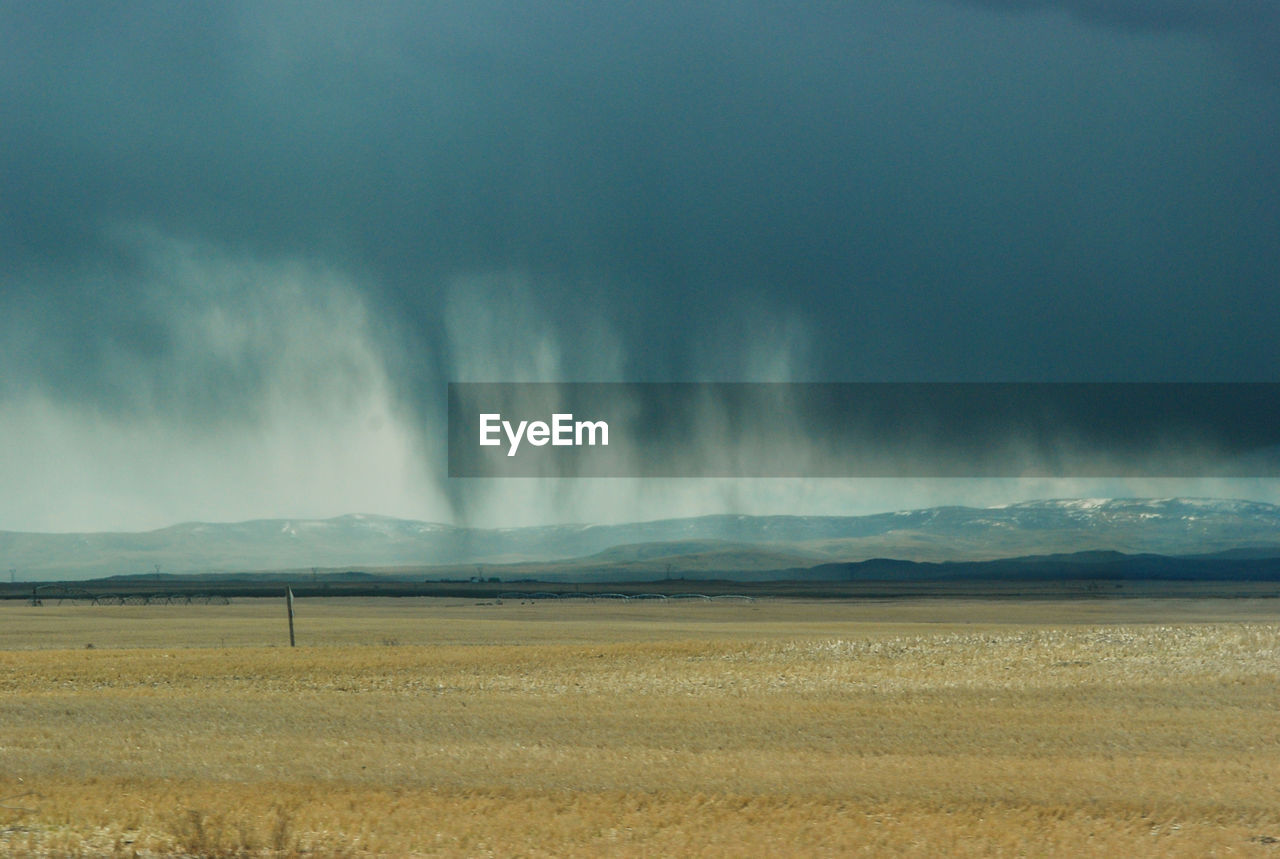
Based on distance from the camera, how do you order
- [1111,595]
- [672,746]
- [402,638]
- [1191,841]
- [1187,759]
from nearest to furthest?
[1191,841] < [1187,759] < [672,746] < [402,638] < [1111,595]

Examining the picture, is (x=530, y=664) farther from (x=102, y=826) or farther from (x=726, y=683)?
(x=102, y=826)

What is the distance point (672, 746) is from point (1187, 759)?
976 cm

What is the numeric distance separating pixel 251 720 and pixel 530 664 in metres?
15.6

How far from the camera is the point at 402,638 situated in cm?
7188

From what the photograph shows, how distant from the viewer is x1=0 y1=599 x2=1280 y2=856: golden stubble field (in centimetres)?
1781

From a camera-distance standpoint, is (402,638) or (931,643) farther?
(402,638)

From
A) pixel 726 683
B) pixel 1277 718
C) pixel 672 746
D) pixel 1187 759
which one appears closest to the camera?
pixel 1187 759

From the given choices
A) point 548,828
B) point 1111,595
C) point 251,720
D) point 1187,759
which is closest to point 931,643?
point 1187,759

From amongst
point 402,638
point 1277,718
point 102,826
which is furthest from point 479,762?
point 402,638

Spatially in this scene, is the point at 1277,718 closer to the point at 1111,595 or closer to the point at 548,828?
the point at 548,828

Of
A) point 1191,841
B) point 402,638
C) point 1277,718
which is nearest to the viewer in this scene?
point 1191,841

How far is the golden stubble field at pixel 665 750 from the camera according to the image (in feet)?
58.4

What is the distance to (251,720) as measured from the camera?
2808 centimetres

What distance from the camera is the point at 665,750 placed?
24.2m
